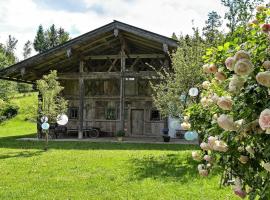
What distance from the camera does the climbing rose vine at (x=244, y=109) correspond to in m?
2.68

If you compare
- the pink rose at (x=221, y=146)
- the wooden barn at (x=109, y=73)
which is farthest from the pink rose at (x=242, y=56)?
the wooden barn at (x=109, y=73)

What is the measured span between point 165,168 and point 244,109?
8.47m

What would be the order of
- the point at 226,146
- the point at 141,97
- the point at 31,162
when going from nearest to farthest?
the point at 226,146 → the point at 31,162 → the point at 141,97

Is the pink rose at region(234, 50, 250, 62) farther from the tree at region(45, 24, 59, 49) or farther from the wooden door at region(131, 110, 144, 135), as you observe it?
the tree at region(45, 24, 59, 49)

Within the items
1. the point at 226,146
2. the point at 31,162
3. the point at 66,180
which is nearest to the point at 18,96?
the point at 31,162

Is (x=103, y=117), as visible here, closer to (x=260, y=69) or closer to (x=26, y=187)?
(x=26, y=187)

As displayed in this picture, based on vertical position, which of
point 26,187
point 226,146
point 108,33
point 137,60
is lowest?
point 26,187

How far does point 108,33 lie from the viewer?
70.3 feet

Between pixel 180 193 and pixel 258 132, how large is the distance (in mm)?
5348

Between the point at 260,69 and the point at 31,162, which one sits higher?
the point at 260,69

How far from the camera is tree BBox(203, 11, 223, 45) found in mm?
13528

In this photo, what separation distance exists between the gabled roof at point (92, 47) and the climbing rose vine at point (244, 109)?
53.6 feet

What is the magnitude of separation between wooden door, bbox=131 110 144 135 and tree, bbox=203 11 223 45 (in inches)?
334

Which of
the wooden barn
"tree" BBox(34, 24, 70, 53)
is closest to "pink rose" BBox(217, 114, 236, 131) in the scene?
the wooden barn
